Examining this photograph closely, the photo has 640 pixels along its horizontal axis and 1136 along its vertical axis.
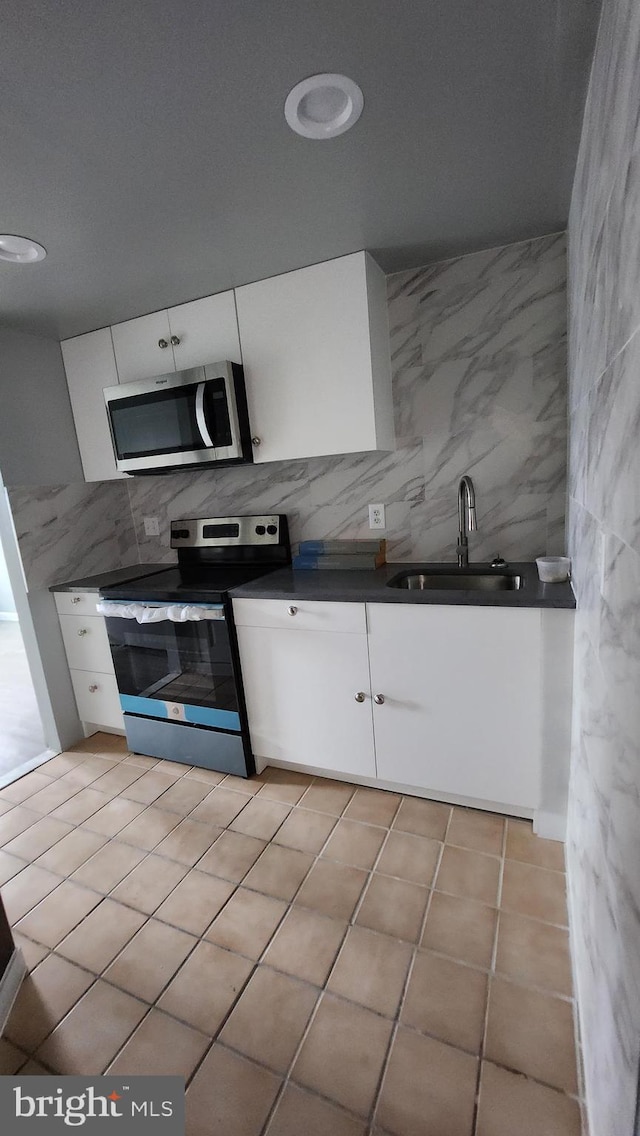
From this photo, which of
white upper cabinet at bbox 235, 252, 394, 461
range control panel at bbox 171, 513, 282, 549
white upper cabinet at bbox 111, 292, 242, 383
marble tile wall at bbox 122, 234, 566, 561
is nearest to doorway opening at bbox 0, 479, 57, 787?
range control panel at bbox 171, 513, 282, 549

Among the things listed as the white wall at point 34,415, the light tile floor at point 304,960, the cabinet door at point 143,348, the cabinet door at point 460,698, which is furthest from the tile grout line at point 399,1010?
the white wall at point 34,415

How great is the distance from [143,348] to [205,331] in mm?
364

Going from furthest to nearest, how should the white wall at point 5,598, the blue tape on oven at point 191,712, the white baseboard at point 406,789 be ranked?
the white wall at point 5,598, the blue tape on oven at point 191,712, the white baseboard at point 406,789

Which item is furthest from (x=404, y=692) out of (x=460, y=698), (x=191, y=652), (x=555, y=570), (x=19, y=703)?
(x=19, y=703)

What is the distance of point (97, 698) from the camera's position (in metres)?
2.46

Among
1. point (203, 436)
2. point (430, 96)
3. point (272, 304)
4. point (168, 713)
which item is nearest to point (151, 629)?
point (168, 713)

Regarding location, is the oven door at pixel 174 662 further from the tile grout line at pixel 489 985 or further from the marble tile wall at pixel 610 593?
the marble tile wall at pixel 610 593

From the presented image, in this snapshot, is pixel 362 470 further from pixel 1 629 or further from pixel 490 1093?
pixel 1 629

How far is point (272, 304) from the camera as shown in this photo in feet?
6.18

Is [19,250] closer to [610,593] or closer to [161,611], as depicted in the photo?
[161,611]

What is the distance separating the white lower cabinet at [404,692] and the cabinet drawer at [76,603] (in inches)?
33.9

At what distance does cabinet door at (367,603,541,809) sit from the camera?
152 cm

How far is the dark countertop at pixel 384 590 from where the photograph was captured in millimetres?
1474

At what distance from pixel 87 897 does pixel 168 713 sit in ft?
2.49
